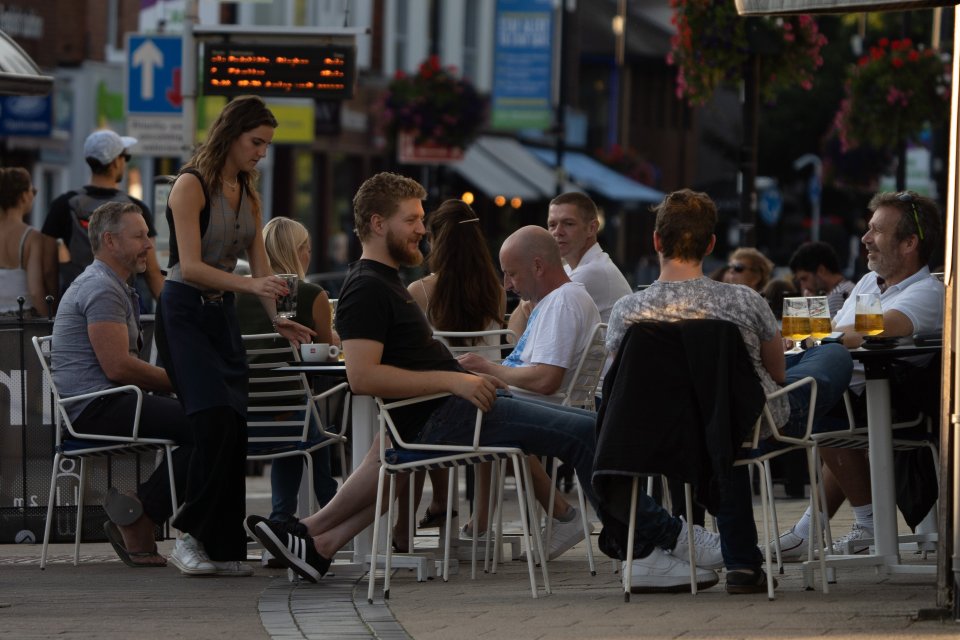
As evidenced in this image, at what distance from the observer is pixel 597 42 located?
63406 millimetres

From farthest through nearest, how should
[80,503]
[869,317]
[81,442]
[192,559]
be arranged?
[80,503] → [81,442] → [192,559] → [869,317]

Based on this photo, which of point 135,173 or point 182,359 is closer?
point 182,359

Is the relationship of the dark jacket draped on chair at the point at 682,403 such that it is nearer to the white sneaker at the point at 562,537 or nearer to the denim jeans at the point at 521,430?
the denim jeans at the point at 521,430

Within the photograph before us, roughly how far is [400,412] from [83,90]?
2474 centimetres

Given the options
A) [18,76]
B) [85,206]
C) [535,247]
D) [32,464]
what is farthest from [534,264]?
[85,206]

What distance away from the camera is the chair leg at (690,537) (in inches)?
314

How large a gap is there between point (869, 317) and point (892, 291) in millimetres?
570

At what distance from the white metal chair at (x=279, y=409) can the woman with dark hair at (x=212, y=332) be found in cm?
40

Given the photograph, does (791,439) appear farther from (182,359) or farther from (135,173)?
(135,173)

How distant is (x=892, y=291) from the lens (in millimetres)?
9133

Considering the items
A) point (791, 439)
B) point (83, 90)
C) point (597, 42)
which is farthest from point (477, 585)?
point (597, 42)

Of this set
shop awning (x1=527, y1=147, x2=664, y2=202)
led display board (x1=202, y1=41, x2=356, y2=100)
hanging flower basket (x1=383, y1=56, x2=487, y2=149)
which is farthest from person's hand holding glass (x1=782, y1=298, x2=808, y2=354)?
shop awning (x1=527, y1=147, x2=664, y2=202)

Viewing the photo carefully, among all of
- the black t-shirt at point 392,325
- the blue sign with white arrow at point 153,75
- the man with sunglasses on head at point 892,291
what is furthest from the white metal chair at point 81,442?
the blue sign with white arrow at point 153,75

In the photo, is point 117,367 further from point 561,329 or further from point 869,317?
point 869,317
